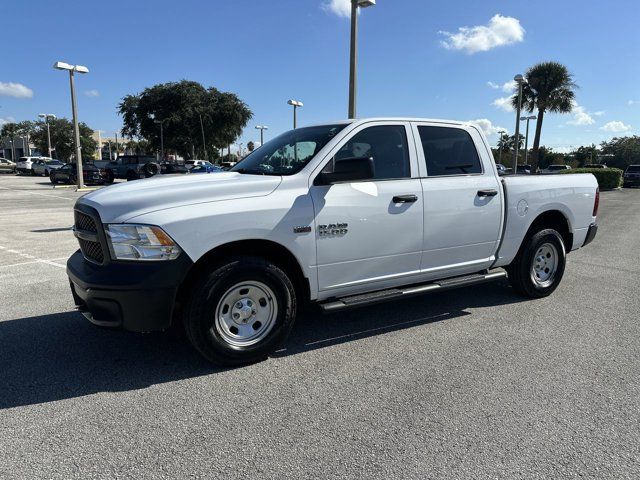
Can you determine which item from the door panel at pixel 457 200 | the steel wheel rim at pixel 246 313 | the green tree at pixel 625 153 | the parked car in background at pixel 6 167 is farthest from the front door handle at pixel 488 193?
the green tree at pixel 625 153

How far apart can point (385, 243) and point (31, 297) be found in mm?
4219

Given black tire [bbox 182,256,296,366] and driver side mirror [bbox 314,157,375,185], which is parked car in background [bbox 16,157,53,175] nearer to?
black tire [bbox 182,256,296,366]

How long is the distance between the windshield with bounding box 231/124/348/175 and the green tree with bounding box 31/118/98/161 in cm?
8614

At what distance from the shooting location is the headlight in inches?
134

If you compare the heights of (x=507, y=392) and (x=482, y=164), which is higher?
(x=482, y=164)

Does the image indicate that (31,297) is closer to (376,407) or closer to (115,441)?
(115,441)

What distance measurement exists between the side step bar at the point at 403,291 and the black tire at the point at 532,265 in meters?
0.38

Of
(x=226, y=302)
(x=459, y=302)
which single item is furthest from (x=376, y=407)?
(x=459, y=302)

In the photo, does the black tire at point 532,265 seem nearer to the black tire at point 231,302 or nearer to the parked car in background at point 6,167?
the black tire at point 231,302

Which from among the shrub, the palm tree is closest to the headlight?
the shrub

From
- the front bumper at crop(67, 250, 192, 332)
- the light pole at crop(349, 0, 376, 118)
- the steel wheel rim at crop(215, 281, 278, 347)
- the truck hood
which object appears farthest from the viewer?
the light pole at crop(349, 0, 376, 118)

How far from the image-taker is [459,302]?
5.62 meters

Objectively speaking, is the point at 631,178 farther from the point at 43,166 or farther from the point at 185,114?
the point at 43,166

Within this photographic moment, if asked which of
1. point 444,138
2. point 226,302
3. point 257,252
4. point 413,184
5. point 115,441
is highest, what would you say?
point 444,138
